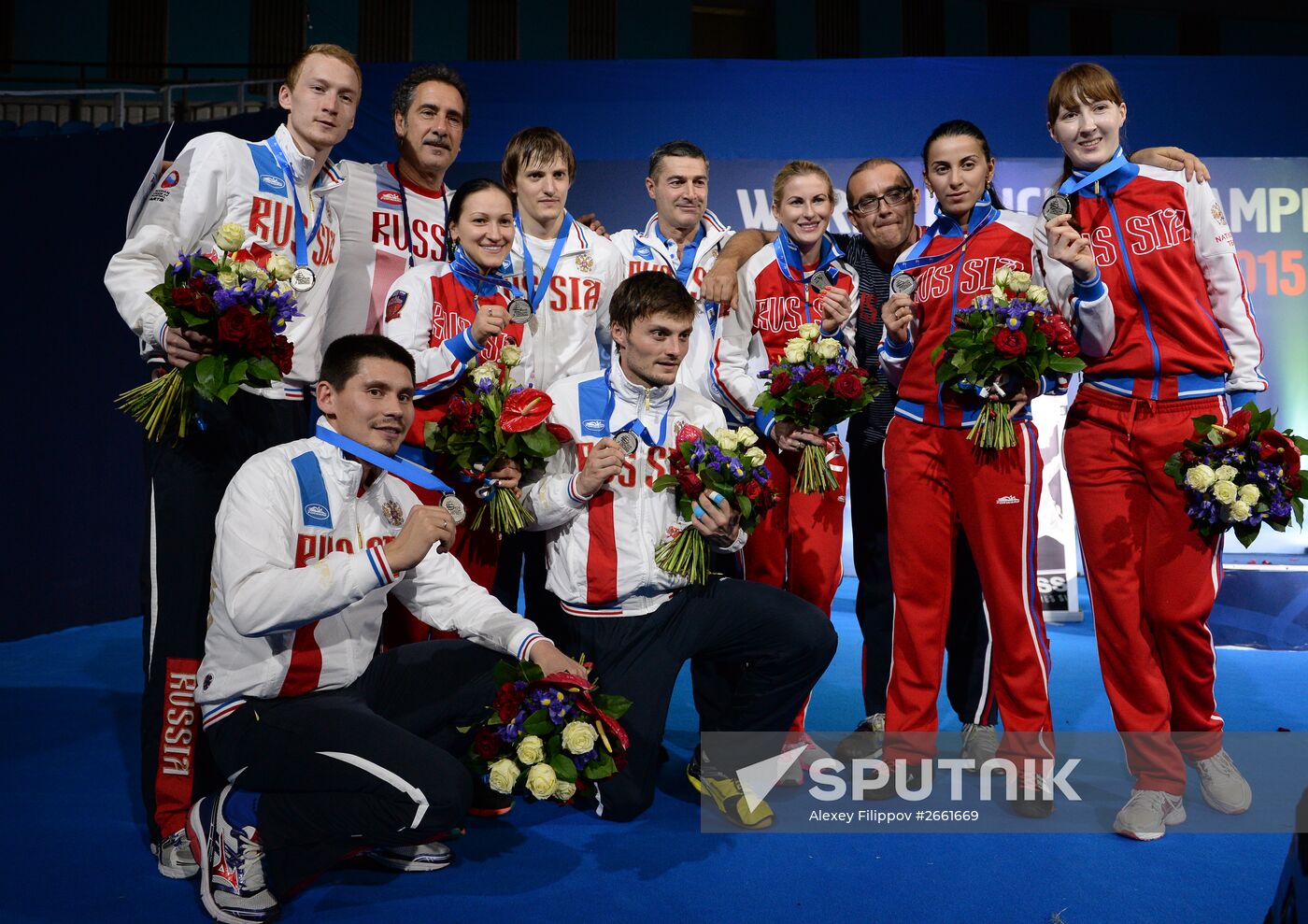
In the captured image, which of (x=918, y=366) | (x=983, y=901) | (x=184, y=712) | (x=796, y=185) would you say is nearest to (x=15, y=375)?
(x=184, y=712)

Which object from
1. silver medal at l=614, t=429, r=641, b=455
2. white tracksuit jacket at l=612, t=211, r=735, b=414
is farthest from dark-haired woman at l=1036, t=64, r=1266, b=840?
silver medal at l=614, t=429, r=641, b=455

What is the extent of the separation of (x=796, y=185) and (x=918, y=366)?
836 mm

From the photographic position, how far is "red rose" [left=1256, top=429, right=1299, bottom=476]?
10.6 ft

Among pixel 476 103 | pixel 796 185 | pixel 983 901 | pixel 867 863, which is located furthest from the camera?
pixel 476 103

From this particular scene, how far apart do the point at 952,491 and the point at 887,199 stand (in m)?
1.17

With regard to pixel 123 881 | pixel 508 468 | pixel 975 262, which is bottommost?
pixel 123 881

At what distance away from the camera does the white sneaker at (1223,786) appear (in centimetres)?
335

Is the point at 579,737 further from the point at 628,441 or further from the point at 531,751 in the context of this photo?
the point at 628,441

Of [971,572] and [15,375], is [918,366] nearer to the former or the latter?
[971,572]

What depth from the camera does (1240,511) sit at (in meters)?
3.14

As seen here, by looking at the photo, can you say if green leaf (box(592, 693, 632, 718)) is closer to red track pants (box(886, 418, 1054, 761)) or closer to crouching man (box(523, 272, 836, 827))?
crouching man (box(523, 272, 836, 827))

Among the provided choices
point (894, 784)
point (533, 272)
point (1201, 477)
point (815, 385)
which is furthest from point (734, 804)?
point (533, 272)

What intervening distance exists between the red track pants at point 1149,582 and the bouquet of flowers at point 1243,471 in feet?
0.38

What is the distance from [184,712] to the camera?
307 centimetres
